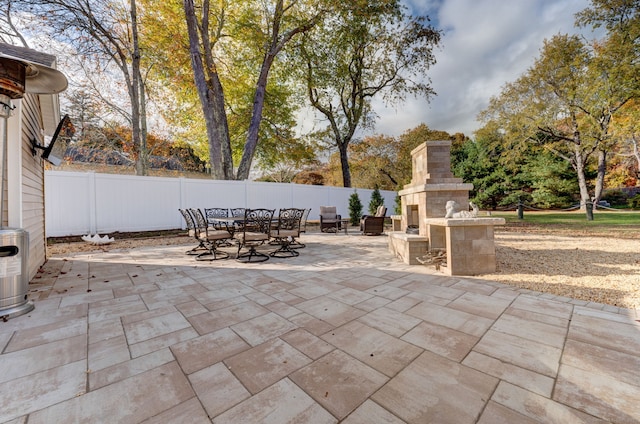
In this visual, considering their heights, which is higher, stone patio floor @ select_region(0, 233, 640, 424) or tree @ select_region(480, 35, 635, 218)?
tree @ select_region(480, 35, 635, 218)

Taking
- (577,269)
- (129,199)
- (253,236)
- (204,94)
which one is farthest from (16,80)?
(204,94)

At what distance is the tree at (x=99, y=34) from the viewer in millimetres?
8023

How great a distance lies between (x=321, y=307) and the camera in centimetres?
266

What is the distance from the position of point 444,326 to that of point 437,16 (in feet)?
46.7

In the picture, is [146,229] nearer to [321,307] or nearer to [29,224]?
[29,224]

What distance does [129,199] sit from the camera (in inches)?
302

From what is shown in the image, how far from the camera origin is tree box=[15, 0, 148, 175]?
26.3 ft

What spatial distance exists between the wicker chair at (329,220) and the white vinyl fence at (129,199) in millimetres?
2215

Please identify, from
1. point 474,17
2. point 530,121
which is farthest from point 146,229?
point 530,121

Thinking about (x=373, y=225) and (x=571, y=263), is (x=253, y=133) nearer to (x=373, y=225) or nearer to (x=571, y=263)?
(x=373, y=225)

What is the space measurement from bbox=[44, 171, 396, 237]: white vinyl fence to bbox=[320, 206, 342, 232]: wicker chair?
2.22 metres

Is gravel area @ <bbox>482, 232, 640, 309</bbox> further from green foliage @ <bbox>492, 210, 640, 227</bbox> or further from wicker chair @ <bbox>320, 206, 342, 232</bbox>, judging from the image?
wicker chair @ <bbox>320, 206, 342, 232</bbox>

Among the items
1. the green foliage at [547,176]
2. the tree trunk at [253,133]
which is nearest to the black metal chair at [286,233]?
the tree trunk at [253,133]

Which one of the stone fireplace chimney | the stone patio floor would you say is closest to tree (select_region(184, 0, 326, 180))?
the stone fireplace chimney
